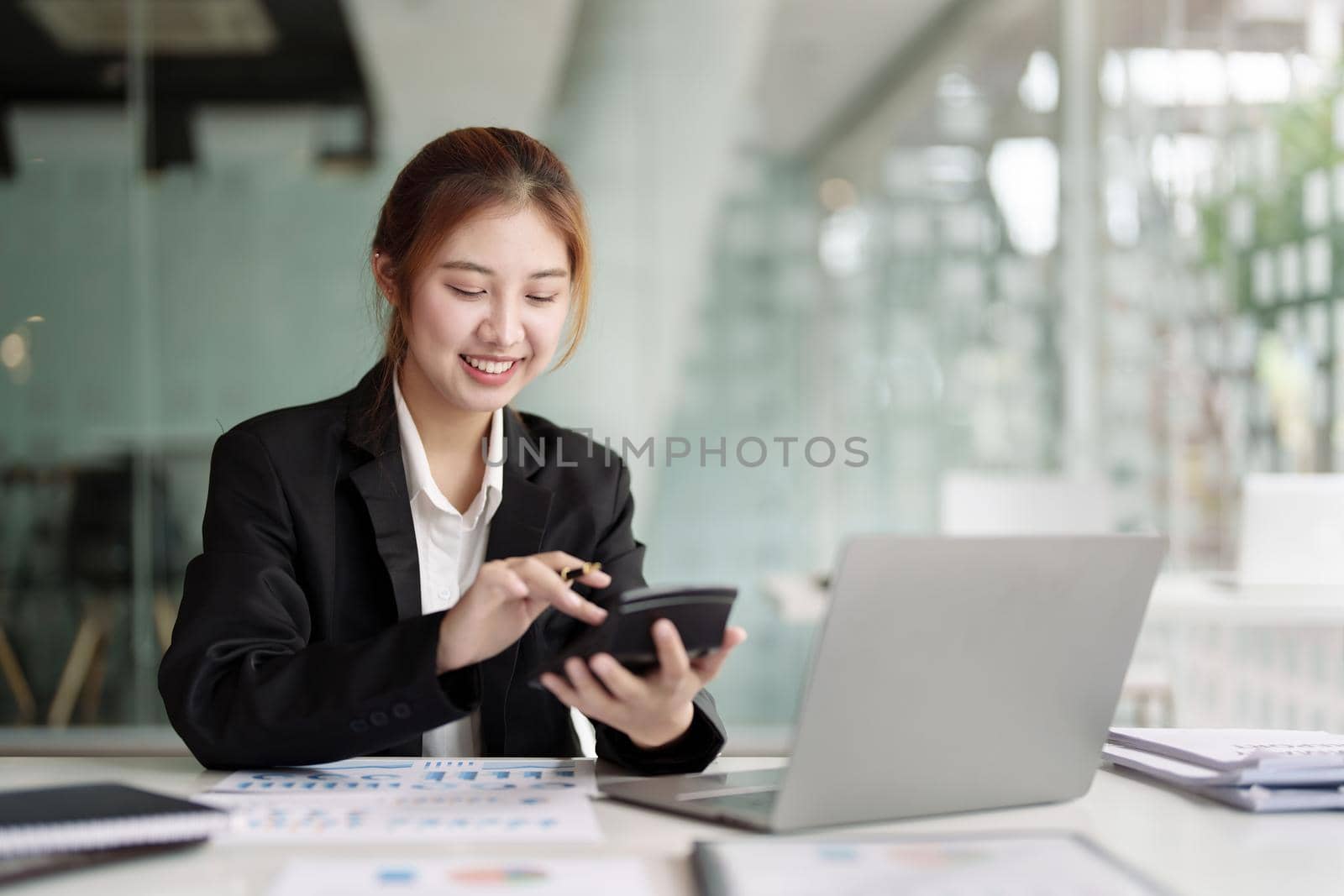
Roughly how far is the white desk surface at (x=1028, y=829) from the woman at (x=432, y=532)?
124 millimetres

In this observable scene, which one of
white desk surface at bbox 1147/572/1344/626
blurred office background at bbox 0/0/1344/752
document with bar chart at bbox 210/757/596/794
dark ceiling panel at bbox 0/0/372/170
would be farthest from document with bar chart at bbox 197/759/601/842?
dark ceiling panel at bbox 0/0/372/170

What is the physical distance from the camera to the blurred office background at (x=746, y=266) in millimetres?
4129

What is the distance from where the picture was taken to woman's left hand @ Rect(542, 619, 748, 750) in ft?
3.51

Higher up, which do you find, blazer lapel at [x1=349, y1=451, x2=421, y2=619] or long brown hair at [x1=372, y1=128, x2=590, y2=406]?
long brown hair at [x1=372, y1=128, x2=590, y2=406]

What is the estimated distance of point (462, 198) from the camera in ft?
4.98

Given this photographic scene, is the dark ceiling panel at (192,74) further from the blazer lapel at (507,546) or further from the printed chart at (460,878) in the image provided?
the printed chart at (460,878)

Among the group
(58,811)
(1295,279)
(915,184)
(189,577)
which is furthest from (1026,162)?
(58,811)

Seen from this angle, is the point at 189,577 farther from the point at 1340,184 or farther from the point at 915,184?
the point at 1340,184

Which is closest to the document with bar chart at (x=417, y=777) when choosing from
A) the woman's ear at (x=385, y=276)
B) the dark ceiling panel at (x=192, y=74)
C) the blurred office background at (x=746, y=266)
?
the woman's ear at (x=385, y=276)

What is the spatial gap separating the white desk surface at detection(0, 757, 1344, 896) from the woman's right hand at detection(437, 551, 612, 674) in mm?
176

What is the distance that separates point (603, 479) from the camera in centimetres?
167

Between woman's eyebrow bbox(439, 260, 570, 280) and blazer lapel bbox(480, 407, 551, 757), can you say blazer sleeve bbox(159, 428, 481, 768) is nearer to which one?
blazer lapel bbox(480, 407, 551, 757)

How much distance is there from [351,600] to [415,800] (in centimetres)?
46

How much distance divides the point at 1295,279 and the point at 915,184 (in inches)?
52.0
